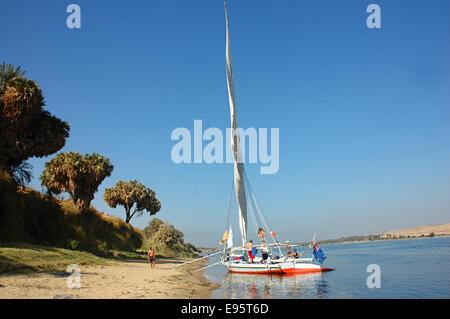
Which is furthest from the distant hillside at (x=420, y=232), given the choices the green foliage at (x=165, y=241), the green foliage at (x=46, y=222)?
the green foliage at (x=46, y=222)

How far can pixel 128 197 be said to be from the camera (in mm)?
44375

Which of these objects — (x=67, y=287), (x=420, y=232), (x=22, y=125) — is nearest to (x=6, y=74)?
(x=22, y=125)

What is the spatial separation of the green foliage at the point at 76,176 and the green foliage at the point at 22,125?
3.66 meters

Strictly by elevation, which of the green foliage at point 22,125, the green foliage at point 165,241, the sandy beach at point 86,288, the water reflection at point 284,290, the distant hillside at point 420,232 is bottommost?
the distant hillside at point 420,232

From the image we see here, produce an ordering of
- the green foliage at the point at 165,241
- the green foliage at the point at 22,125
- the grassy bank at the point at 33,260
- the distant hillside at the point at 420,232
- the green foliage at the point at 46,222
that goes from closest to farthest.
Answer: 1. the grassy bank at the point at 33,260
2. the green foliage at the point at 46,222
3. the green foliage at the point at 22,125
4. the green foliage at the point at 165,241
5. the distant hillside at the point at 420,232

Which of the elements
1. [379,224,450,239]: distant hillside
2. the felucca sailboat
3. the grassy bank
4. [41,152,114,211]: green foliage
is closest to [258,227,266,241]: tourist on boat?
the felucca sailboat

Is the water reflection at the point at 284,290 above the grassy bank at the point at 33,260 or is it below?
below

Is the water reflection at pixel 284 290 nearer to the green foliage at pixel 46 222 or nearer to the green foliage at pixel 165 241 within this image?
the green foliage at pixel 46 222

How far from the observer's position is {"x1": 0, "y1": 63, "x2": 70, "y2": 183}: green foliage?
848 inches

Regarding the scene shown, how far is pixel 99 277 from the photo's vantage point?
14.7 metres

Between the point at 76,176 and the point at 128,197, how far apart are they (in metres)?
16.8

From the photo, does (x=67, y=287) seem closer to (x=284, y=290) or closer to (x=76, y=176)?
(x=284, y=290)

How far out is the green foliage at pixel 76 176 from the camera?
28109mm
